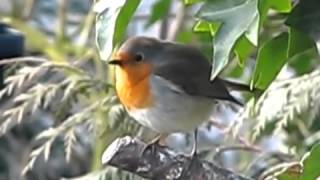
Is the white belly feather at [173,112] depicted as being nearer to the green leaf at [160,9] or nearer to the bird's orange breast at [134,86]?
the bird's orange breast at [134,86]

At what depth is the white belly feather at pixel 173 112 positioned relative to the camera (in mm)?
1479

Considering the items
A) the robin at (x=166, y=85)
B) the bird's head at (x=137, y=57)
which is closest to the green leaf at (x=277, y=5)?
the robin at (x=166, y=85)

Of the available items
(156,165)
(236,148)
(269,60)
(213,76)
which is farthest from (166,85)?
(213,76)

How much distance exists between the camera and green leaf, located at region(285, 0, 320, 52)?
2.75ft

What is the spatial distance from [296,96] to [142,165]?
743 mm

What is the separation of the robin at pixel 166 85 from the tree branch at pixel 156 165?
1.40 feet

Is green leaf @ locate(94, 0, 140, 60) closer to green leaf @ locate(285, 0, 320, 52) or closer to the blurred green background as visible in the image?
the blurred green background

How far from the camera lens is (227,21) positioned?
29.0 inches

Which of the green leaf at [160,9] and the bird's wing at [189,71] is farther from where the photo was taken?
the bird's wing at [189,71]

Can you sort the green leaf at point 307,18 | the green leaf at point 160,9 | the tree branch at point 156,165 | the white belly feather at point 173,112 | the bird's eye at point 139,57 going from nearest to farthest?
the green leaf at point 307,18 < the tree branch at point 156,165 < the green leaf at point 160,9 < the white belly feather at point 173,112 < the bird's eye at point 139,57

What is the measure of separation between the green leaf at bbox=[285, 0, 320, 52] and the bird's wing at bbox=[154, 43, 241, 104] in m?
0.62

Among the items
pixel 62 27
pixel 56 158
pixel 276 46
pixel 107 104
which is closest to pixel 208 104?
pixel 107 104

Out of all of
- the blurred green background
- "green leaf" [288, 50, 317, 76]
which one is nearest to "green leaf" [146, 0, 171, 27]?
the blurred green background

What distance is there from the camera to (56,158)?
2.84m
